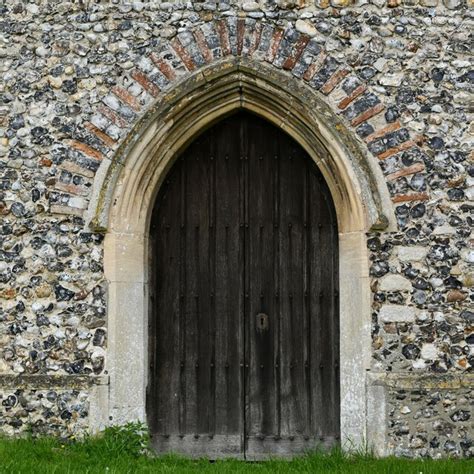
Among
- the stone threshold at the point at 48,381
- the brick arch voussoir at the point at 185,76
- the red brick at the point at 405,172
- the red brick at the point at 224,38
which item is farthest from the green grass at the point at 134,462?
the red brick at the point at 224,38

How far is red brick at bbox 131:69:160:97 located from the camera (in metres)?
7.54

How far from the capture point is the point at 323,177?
25.6ft

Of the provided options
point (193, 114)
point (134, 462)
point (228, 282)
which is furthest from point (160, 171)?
point (134, 462)

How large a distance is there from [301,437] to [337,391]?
471 mm

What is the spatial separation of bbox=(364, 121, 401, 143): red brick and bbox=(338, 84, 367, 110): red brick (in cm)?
31

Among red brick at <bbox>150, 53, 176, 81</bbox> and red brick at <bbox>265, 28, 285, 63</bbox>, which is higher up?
red brick at <bbox>265, 28, 285, 63</bbox>

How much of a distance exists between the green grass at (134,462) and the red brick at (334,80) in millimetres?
2804

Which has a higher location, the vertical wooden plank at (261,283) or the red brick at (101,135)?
the red brick at (101,135)

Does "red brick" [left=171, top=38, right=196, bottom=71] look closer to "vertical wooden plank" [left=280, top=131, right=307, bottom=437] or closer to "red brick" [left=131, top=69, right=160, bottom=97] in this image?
"red brick" [left=131, top=69, right=160, bottom=97]

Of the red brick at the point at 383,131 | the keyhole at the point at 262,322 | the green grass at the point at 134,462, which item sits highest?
the red brick at the point at 383,131

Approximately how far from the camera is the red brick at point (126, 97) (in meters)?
7.54

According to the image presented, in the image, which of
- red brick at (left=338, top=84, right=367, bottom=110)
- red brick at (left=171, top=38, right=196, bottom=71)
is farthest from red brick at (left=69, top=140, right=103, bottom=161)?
red brick at (left=338, top=84, right=367, bottom=110)

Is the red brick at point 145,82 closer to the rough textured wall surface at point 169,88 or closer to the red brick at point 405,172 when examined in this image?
the rough textured wall surface at point 169,88

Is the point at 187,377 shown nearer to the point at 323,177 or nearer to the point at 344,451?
the point at 344,451
